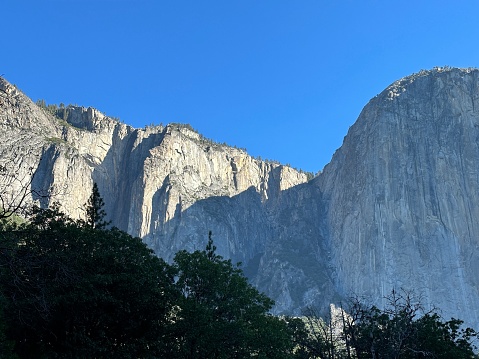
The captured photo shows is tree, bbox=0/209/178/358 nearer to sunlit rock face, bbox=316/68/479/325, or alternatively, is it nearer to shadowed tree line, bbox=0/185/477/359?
shadowed tree line, bbox=0/185/477/359

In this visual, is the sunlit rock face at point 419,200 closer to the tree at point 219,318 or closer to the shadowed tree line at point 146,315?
the shadowed tree line at point 146,315

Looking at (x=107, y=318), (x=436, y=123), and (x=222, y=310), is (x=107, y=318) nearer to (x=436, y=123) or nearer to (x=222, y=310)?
(x=222, y=310)

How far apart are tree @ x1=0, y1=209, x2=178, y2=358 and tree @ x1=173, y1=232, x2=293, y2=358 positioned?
5.18 ft

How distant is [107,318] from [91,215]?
80.8ft

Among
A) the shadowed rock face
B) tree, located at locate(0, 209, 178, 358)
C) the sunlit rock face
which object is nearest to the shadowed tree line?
tree, located at locate(0, 209, 178, 358)

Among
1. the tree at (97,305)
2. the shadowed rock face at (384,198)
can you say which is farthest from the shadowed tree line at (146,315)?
the shadowed rock face at (384,198)

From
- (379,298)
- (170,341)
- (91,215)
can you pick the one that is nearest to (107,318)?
(170,341)

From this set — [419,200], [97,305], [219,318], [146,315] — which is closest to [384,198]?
[419,200]

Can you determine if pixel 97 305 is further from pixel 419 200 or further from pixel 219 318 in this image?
pixel 419 200

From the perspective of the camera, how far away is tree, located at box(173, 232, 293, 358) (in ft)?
112

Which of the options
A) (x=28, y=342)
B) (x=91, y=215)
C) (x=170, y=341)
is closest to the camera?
(x=28, y=342)

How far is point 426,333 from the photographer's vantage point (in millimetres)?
39688

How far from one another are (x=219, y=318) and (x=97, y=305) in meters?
11.7

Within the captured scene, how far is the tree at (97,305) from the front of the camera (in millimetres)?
26703
